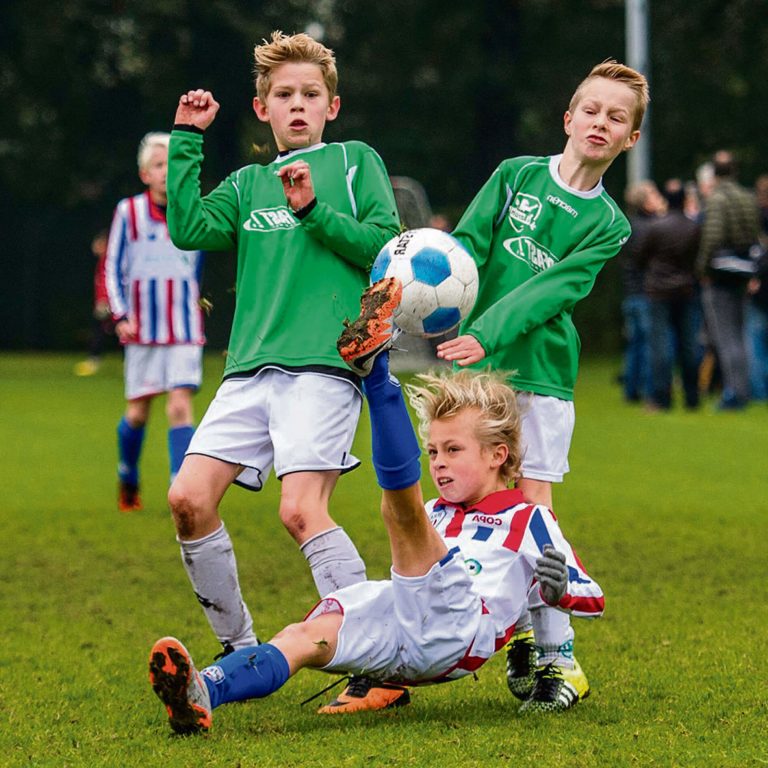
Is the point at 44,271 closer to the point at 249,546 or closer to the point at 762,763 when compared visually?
the point at 249,546

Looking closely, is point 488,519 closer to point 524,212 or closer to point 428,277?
point 428,277

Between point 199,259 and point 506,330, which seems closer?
point 506,330

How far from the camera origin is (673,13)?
108 feet

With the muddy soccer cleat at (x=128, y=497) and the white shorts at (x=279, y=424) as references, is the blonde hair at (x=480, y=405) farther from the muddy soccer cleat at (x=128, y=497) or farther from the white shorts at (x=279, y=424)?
the muddy soccer cleat at (x=128, y=497)

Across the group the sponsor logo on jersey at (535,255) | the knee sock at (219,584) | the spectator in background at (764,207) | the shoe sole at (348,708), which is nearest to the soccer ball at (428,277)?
the sponsor logo on jersey at (535,255)

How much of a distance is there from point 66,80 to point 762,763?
31.7 m

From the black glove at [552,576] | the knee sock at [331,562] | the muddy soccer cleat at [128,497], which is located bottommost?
the muddy soccer cleat at [128,497]

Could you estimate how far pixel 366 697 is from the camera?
462 cm

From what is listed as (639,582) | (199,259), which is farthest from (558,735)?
(199,259)

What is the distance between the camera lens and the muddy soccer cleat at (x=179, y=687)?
3896 millimetres

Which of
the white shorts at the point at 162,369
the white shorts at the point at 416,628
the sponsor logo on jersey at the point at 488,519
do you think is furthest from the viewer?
the white shorts at the point at 162,369

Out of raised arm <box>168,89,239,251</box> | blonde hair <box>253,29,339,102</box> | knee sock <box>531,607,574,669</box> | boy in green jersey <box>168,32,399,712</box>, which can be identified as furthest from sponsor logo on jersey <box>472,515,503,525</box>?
blonde hair <box>253,29,339,102</box>

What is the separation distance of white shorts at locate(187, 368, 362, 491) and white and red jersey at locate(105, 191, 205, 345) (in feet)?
14.9

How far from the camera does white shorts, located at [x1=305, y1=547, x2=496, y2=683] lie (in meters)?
4.20
